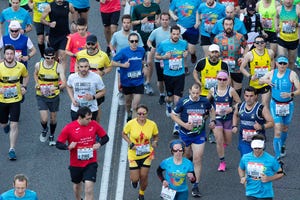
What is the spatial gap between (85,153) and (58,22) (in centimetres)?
598

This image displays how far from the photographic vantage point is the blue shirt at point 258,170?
1753 cm

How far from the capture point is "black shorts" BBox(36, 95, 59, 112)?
20.8 m

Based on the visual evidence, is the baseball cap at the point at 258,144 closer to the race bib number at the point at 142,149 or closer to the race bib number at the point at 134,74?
the race bib number at the point at 142,149

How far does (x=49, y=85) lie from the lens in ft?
67.8

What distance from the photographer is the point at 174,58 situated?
2145 cm

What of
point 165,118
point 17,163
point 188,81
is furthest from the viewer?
point 188,81

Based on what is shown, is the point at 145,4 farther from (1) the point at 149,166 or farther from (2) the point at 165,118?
(1) the point at 149,166

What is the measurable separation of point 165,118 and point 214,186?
2996 mm

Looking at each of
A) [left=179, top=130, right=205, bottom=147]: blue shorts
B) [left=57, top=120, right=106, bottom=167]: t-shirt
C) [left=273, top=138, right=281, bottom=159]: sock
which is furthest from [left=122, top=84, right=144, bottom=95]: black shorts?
[left=57, top=120, right=106, bottom=167]: t-shirt

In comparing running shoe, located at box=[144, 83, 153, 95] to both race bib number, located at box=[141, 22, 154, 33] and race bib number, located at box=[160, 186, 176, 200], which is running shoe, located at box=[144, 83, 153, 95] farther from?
race bib number, located at box=[160, 186, 176, 200]

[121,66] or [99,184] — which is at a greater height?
[121,66]

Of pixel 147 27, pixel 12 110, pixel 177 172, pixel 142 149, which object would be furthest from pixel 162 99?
pixel 177 172

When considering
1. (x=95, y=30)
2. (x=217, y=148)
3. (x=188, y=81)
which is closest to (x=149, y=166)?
(x=217, y=148)

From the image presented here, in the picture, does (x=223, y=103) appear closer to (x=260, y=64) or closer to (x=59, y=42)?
(x=260, y=64)
